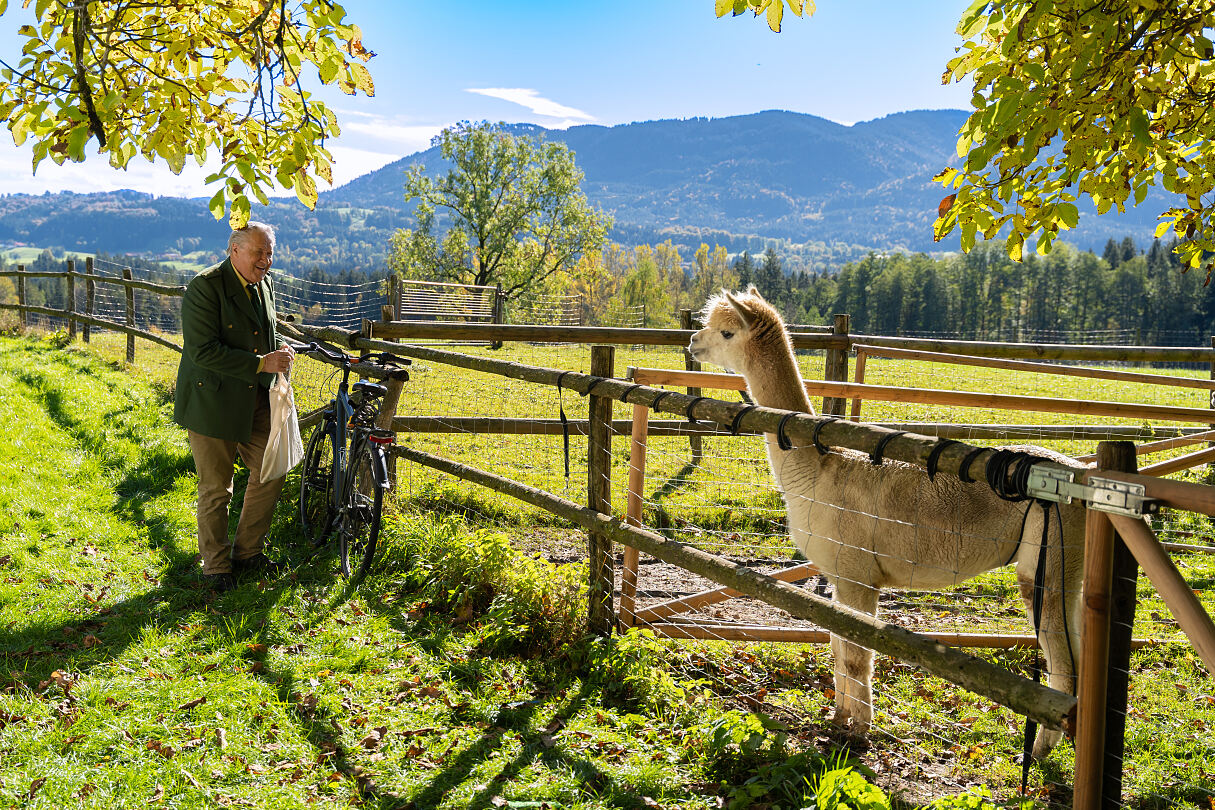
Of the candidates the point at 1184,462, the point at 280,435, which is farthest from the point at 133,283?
the point at 1184,462

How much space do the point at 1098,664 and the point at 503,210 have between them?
2047 inches

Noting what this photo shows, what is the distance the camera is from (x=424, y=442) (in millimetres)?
9742

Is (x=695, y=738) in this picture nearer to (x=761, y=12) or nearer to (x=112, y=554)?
(x=761, y=12)

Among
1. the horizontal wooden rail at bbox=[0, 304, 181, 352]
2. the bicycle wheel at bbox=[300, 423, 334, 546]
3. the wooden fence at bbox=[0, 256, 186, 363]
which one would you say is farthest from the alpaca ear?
the horizontal wooden rail at bbox=[0, 304, 181, 352]

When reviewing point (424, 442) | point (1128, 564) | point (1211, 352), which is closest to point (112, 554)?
point (424, 442)

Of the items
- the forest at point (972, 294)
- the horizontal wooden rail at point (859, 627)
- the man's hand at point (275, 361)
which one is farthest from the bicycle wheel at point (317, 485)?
the forest at point (972, 294)

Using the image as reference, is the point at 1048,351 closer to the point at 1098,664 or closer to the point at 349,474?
the point at 1098,664

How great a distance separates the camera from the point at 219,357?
14.8ft

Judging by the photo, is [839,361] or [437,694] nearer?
[437,694]

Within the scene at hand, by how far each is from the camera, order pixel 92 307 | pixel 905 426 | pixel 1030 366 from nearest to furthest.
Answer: pixel 905 426
pixel 1030 366
pixel 92 307

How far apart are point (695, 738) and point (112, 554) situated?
13.8 feet

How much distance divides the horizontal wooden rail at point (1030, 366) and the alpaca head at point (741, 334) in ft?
7.58

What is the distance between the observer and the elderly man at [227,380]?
4531 mm

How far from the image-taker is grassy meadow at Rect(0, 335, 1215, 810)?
9.39ft
